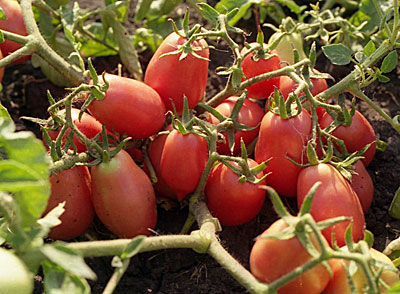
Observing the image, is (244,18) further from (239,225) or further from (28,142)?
(28,142)

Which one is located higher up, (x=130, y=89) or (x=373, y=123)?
(x=130, y=89)

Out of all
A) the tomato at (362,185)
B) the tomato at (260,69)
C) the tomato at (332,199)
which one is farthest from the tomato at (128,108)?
the tomato at (362,185)

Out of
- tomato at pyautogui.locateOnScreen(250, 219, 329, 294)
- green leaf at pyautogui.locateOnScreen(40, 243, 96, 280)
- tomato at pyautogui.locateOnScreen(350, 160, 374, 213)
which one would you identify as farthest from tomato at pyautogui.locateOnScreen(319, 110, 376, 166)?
green leaf at pyautogui.locateOnScreen(40, 243, 96, 280)

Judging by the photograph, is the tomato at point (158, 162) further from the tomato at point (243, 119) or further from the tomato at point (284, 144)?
the tomato at point (284, 144)

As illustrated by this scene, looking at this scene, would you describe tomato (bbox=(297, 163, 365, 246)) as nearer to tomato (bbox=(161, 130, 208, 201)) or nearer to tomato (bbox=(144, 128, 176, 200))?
tomato (bbox=(161, 130, 208, 201))

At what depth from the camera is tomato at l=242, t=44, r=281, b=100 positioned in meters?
1.70

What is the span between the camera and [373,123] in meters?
2.01

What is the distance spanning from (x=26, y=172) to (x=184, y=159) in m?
0.57

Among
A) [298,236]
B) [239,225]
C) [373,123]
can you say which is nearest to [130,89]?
[239,225]

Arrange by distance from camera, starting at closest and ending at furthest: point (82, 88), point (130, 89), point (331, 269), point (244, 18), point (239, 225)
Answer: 1. point (331, 269)
2. point (82, 88)
3. point (130, 89)
4. point (239, 225)
5. point (244, 18)

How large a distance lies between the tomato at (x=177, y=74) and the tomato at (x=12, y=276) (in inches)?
30.3

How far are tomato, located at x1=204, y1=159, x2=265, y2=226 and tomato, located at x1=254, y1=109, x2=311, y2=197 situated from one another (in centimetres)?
4

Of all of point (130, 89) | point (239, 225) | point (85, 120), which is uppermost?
point (130, 89)

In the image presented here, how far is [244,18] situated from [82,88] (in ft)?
3.57
